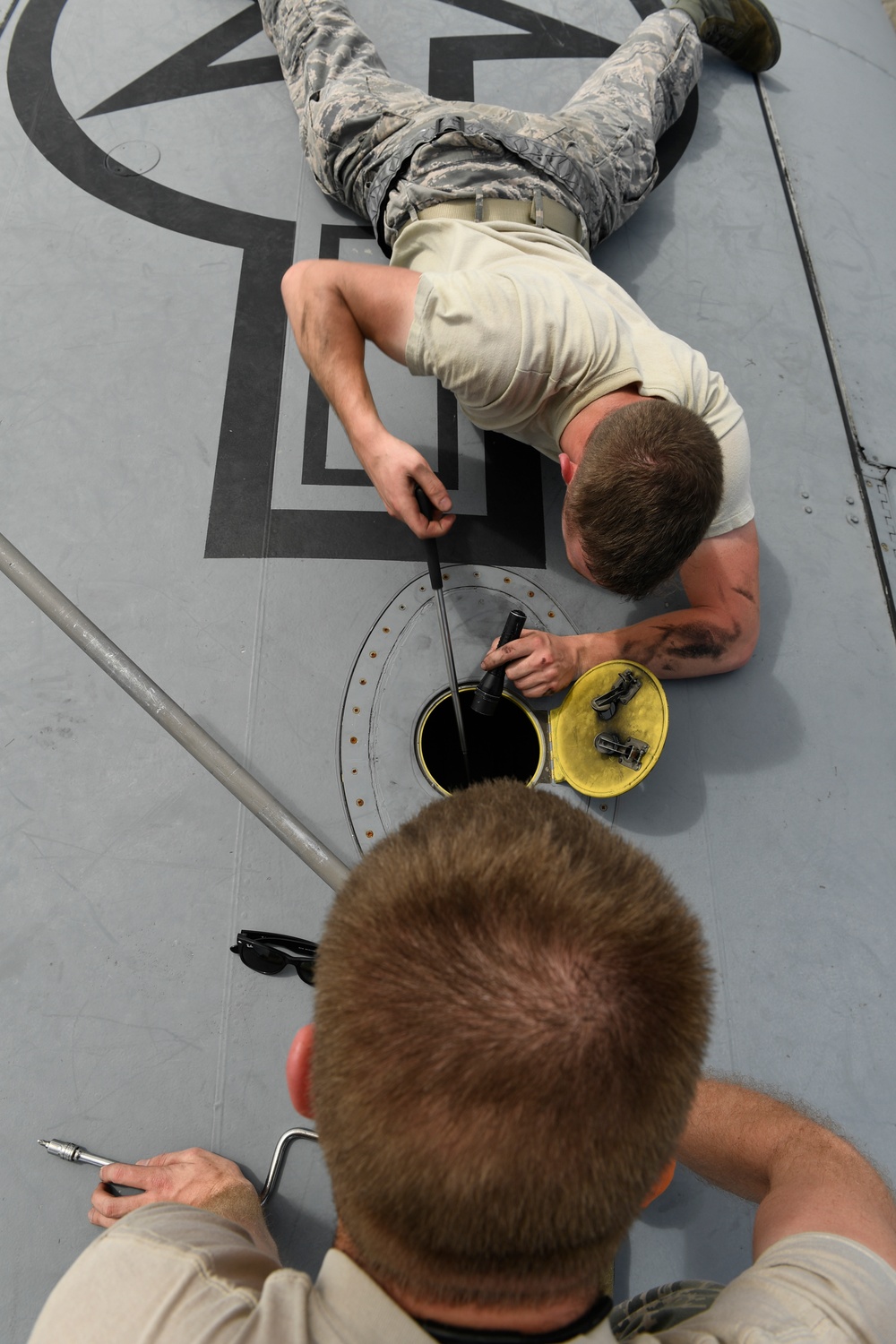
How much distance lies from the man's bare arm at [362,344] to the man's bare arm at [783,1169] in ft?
3.43

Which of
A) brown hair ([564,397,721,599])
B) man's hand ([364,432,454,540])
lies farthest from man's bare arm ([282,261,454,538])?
brown hair ([564,397,721,599])

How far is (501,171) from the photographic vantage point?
6.11ft

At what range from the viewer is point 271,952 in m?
1.36

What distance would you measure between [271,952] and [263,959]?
26 mm

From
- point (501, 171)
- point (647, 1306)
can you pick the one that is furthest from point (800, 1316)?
point (501, 171)

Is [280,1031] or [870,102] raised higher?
[870,102]

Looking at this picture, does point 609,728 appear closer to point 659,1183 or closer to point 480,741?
point 480,741

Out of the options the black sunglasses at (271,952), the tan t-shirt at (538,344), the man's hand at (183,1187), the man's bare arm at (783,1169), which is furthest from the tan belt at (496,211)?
the man's hand at (183,1187)

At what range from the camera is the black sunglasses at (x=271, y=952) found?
1355 mm

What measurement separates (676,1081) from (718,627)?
3.70ft

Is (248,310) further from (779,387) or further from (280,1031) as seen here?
(280,1031)

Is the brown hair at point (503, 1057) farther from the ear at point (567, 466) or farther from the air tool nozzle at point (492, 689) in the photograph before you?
the ear at point (567, 466)

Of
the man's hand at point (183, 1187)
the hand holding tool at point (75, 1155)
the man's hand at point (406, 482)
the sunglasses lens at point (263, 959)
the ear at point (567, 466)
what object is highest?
the ear at point (567, 466)

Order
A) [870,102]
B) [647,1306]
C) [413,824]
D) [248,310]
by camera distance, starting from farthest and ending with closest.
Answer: [870,102] → [248,310] → [647,1306] → [413,824]
